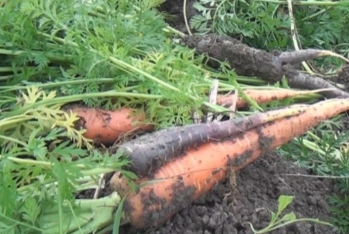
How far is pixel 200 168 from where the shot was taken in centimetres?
173

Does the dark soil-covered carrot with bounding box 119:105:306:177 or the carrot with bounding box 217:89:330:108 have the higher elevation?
the dark soil-covered carrot with bounding box 119:105:306:177

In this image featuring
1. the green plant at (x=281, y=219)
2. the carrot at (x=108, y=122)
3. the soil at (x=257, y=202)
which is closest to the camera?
the green plant at (x=281, y=219)

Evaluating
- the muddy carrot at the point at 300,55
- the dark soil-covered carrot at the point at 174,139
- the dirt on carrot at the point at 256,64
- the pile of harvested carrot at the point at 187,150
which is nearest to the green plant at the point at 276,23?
the muddy carrot at the point at 300,55

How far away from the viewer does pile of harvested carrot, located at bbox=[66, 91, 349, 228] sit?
1.60 metres

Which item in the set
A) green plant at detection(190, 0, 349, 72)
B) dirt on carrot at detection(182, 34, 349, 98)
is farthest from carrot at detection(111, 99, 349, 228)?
green plant at detection(190, 0, 349, 72)

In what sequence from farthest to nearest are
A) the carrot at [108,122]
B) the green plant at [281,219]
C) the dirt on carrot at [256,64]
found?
1. the dirt on carrot at [256,64]
2. the carrot at [108,122]
3. the green plant at [281,219]

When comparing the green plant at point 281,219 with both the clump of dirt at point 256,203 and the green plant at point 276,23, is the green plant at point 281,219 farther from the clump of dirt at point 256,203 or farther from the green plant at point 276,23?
the green plant at point 276,23

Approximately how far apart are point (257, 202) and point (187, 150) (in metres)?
0.22

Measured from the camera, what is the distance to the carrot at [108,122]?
1909mm

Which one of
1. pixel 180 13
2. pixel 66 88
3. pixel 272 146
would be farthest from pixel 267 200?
pixel 180 13

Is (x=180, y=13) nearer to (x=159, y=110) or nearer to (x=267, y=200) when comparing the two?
(x=159, y=110)

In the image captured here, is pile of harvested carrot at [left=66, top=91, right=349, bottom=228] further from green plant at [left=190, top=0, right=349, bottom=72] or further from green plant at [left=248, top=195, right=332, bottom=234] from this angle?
green plant at [left=190, top=0, right=349, bottom=72]

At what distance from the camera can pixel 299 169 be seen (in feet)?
6.39

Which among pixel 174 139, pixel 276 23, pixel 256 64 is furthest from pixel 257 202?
pixel 276 23
